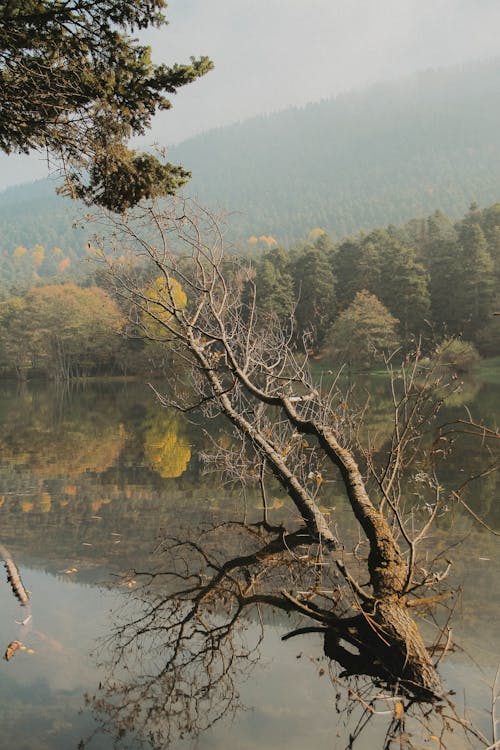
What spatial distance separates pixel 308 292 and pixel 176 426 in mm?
37507

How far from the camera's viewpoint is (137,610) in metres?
5.82

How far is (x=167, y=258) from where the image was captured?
7.91 metres

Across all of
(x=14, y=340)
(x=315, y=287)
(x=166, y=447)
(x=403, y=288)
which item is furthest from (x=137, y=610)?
(x=14, y=340)

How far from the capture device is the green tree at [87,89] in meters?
6.25

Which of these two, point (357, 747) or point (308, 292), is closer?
point (357, 747)

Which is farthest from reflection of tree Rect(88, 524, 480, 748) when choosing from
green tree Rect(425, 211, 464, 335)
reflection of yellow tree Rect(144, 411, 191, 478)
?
green tree Rect(425, 211, 464, 335)

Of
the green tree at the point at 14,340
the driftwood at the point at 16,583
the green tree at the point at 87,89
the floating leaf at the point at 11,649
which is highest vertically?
the green tree at the point at 87,89

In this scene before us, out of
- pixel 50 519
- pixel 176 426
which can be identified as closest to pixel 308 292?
pixel 176 426

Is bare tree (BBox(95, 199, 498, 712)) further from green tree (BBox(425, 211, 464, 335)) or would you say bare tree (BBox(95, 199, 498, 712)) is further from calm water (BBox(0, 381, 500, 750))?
green tree (BBox(425, 211, 464, 335))

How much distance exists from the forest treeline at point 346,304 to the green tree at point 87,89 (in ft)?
120

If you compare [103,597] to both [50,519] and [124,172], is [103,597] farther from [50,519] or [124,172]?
[124,172]

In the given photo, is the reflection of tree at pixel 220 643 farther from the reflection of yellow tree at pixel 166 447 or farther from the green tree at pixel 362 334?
the green tree at pixel 362 334

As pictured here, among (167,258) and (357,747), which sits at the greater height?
(167,258)

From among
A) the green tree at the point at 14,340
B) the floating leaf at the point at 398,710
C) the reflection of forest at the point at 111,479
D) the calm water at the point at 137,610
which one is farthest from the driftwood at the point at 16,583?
the green tree at the point at 14,340
